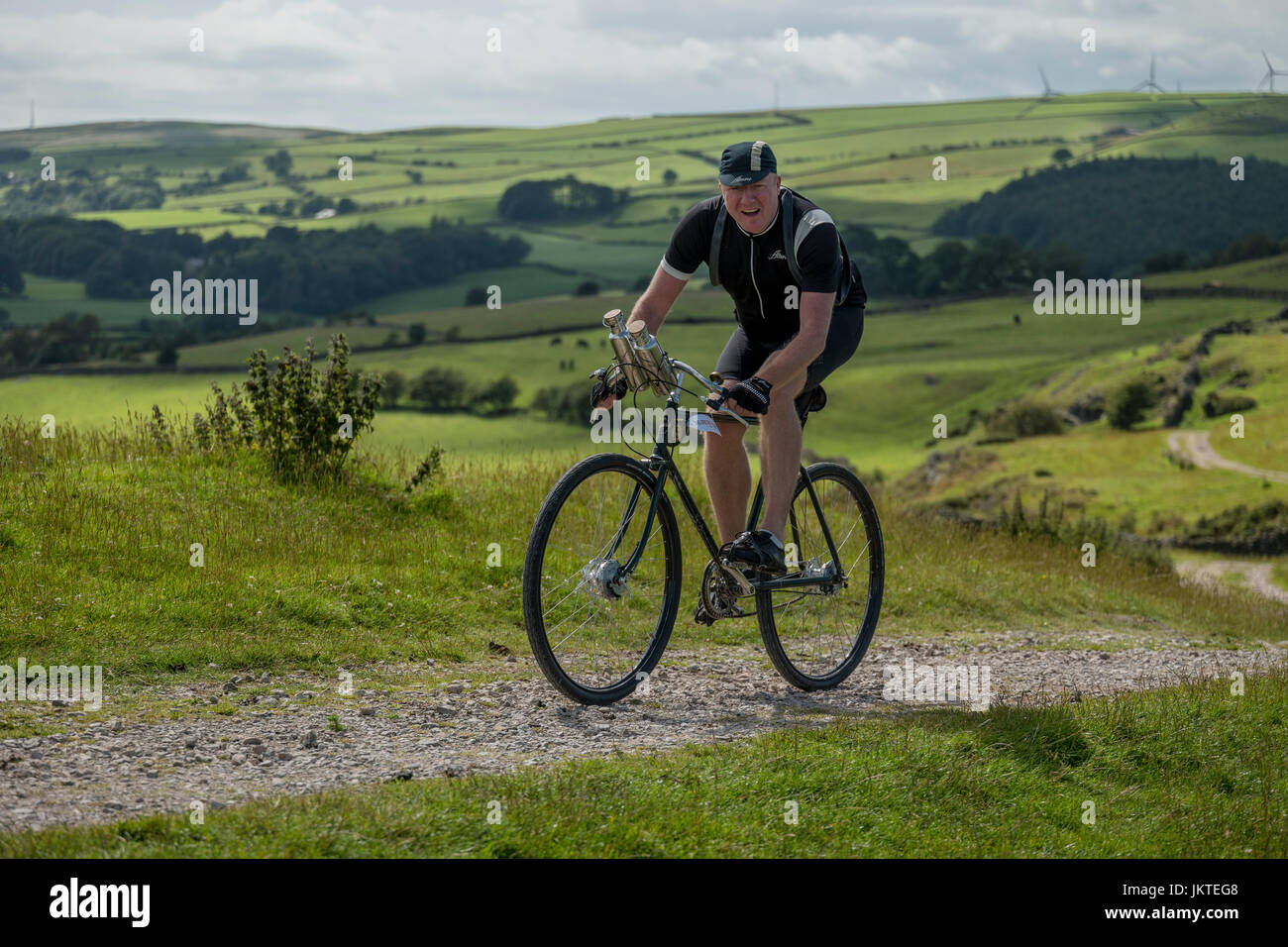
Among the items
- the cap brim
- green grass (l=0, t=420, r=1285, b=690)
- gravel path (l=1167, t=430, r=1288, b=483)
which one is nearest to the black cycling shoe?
the cap brim

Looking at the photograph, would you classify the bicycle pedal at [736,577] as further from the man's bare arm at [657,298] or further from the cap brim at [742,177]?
the cap brim at [742,177]

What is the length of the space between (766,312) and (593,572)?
181 cm

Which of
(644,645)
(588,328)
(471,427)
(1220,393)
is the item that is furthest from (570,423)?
(644,645)

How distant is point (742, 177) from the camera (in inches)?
262

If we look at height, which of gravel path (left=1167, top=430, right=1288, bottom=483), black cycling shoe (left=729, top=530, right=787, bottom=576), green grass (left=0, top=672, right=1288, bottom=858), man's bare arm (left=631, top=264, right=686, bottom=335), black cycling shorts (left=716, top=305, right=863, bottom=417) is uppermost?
man's bare arm (left=631, top=264, right=686, bottom=335)

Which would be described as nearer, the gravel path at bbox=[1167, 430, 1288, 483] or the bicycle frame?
the bicycle frame

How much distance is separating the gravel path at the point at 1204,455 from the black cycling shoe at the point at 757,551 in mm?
68572

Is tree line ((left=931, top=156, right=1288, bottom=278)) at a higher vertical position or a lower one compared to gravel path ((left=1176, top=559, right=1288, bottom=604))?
higher

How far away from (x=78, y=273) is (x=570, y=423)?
7821 centimetres

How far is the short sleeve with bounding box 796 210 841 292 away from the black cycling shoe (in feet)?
4.57

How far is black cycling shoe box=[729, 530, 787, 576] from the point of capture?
6.90 meters

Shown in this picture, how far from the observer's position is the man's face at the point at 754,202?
264 inches

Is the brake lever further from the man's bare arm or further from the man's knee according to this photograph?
the man's bare arm
